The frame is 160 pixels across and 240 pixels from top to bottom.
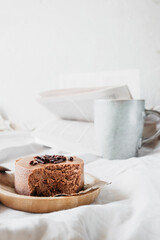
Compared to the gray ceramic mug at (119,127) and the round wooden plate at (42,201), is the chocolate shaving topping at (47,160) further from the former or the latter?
the gray ceramic mug at (119,127)

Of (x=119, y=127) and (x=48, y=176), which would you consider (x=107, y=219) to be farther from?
(x=119, y=127)

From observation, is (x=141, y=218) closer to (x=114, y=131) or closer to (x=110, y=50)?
(x=114, y=131)

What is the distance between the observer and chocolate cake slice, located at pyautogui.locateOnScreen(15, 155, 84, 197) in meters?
0.39

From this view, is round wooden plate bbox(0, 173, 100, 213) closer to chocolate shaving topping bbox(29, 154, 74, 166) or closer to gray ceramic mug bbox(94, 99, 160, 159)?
chocolate shaving topping bbox(29, 154, 74, 166)

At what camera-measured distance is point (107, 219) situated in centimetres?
31

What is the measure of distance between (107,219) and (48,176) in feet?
0.45

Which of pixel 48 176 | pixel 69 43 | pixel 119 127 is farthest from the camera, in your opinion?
pixel 69 43

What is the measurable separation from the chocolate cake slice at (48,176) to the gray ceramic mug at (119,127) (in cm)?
28

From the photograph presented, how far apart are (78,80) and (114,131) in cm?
60

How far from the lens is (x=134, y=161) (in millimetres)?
600

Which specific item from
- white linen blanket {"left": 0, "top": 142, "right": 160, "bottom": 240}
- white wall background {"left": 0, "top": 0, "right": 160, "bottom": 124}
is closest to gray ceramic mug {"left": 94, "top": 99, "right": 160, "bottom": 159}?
white linen blanket {"left": 0, "top": 142, "right": 160, "bottom": 240}

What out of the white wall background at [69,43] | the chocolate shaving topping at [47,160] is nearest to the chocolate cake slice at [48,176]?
the chocolate shaving topping at [47,160]

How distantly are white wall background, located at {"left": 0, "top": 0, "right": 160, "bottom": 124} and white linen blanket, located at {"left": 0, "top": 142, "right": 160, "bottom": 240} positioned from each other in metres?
0.67

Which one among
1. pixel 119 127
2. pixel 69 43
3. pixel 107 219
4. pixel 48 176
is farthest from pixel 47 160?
pixel 69 43
